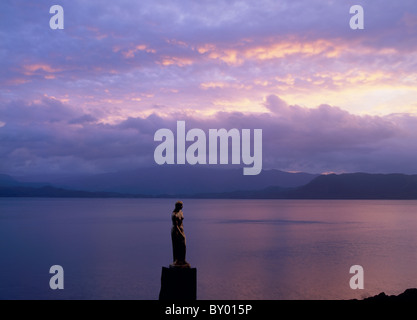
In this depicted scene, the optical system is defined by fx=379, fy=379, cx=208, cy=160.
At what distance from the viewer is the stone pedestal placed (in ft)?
45.6

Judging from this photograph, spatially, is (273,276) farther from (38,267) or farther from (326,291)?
(38,267)

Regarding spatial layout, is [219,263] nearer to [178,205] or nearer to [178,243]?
[178,243]

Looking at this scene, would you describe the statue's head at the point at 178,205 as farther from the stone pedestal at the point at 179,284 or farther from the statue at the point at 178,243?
the stone pedestal at the point at 179,284

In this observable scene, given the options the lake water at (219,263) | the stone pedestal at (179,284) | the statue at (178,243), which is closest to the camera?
the stone pedestal at (179,284)

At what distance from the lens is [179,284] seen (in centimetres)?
1403

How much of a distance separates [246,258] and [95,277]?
21.7 meters

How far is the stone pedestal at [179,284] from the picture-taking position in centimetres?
1391

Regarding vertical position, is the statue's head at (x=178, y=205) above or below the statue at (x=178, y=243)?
above

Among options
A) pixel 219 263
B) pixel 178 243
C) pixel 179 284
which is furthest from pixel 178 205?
pixel 219 263

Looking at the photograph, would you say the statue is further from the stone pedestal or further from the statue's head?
the stone pedestal

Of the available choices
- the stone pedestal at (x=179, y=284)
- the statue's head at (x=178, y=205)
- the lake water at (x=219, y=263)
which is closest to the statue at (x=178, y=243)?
the statue's head at (x=178, y=205)

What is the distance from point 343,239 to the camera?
74625 millimetres

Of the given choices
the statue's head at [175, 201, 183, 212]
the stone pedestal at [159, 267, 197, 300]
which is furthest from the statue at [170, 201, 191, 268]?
the stone pedestal at [159, 267, 197, 300]
